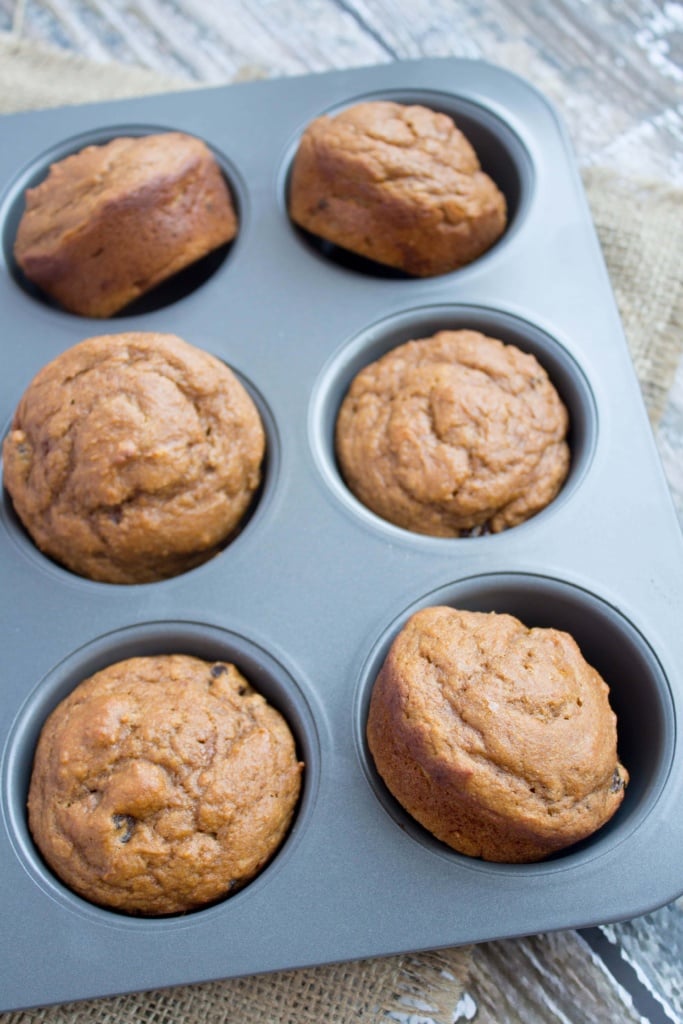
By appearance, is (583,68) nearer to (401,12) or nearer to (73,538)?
(401,12)

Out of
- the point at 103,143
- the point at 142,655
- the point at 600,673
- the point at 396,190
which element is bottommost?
the point at 142,655

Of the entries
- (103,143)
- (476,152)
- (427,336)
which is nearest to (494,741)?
(427,336)

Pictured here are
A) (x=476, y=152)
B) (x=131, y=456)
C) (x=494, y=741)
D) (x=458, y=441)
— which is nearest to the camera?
(x=494, y=741)

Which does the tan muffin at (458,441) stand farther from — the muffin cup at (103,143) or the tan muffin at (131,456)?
the muffin cup at (103,143)

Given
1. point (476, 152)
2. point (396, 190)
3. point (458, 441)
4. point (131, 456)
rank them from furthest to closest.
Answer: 1. point (476, 152)
2. point (396, 190)
3. point (458, 441)
4. point (131, 456)

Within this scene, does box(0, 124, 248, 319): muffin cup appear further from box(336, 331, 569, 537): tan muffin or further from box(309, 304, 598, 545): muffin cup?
box(336, 331, 569, 537): tan muffin

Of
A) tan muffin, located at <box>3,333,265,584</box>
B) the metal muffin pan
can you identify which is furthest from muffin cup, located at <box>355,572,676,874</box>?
tan muffin, located at <box>3,333,265,584</box>

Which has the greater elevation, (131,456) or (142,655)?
(131,456)

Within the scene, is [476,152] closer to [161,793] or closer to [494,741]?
[494,741]
